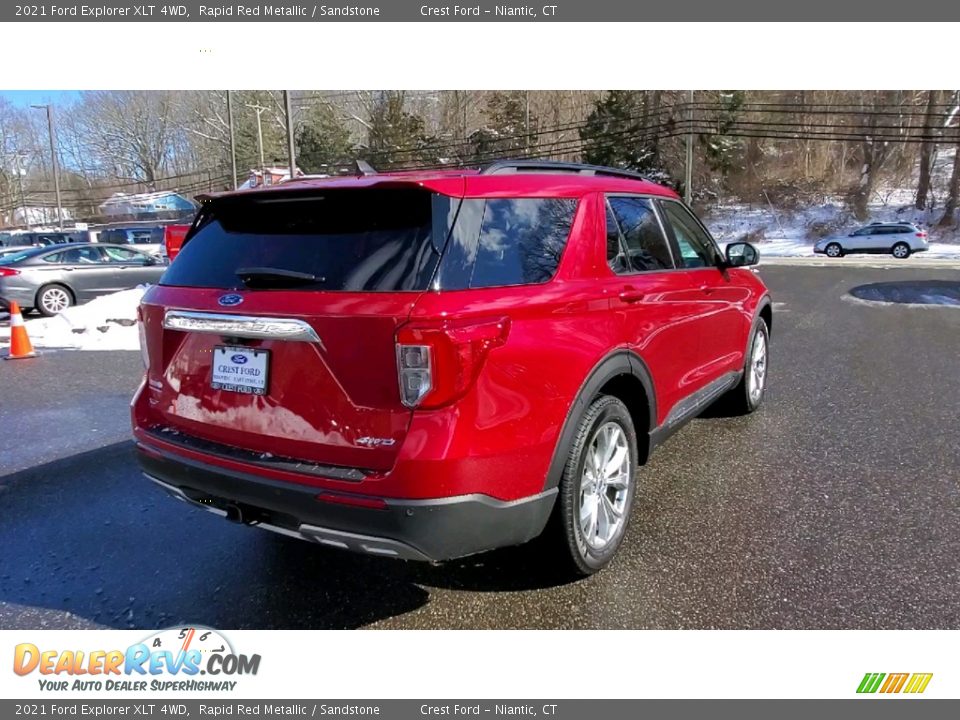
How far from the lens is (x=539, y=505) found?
2.53 m

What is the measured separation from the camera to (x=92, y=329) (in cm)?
955

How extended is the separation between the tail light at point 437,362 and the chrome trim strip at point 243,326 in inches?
13.8

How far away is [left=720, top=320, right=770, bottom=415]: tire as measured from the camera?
5.11 metres

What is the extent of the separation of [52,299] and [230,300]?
1253 centimetres

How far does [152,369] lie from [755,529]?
3.03 meters

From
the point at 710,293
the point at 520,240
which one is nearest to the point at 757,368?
the point at 710,293

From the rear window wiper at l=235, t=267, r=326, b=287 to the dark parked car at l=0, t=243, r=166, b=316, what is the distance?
12.0 m

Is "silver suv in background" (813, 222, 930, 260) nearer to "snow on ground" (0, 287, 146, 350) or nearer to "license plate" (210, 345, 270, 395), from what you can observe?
"snow on ground" (0, 287, 146, 350)

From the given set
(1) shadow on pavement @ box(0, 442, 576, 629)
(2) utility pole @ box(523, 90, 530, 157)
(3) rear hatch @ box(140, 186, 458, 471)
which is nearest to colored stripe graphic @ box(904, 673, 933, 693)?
(1) shadow on pavement @ box(0, 442, 576, 629)

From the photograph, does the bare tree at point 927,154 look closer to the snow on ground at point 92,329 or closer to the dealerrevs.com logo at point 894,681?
the snow on ground at point 92,329

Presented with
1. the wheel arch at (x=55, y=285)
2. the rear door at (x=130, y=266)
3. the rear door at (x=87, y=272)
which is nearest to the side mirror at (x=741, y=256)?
the rear door at (x=130, y=266)

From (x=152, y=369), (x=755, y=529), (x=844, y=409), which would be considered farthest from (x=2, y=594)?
(x=844, y=409)

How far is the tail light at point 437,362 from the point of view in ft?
7.07

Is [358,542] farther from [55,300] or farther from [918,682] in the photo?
[55,300]
